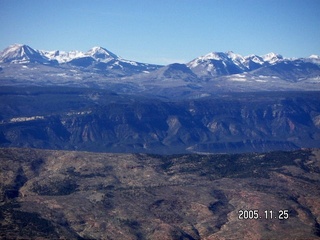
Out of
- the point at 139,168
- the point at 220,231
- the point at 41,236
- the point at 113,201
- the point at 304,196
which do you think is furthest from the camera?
the point at 139,168

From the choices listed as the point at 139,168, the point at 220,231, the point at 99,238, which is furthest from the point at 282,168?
the point at 99,238

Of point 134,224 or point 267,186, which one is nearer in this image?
point 134,224

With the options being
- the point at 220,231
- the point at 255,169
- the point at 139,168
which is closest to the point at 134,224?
the point at 220,231

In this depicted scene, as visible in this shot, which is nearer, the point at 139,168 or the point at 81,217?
the point at 81,217

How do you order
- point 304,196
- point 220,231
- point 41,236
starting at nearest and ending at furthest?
point 41,236 → point 220,231 → point 304,196

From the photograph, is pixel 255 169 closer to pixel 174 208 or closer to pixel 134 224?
pixel 174 208

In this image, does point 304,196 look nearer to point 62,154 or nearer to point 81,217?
point 81,217
